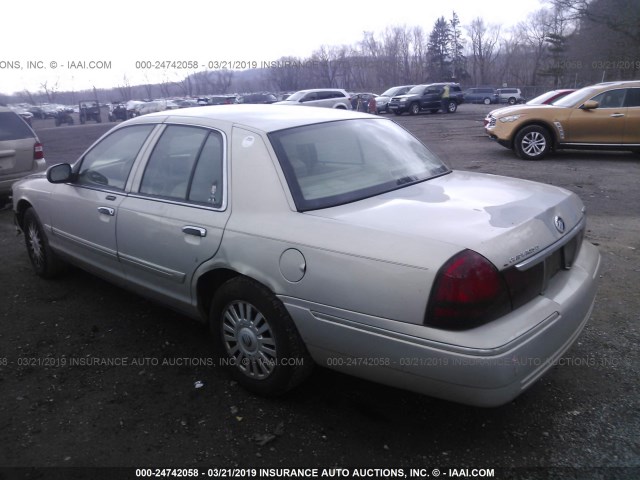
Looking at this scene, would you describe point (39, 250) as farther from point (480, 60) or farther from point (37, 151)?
point (480, 60)

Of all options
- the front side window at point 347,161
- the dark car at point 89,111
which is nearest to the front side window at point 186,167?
the front side window at point 347,161

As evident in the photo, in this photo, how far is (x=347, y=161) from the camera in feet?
10.5

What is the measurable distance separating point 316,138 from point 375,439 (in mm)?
1778

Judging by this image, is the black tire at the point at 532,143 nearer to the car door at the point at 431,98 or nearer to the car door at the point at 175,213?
the car door at the point at 175,213

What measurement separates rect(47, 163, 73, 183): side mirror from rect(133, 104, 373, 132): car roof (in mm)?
760

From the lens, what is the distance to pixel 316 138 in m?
3.21

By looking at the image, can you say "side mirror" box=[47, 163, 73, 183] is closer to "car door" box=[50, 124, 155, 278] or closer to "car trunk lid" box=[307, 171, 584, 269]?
"car door" box=[50, 124, 155, 278]

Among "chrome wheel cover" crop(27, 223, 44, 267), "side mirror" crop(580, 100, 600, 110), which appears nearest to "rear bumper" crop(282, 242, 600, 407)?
"chrome wheel cover" crop(27, 223, 44, 267)

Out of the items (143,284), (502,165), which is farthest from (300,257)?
(502,165)

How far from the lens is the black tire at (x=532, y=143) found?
10805 millimetres

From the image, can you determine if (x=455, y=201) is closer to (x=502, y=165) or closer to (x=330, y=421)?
(x=330, y=421)

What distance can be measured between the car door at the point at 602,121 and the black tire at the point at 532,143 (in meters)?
0.47

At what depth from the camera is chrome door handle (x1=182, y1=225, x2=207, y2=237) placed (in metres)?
2.97

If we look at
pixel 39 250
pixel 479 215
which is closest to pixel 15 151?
pixel 39 250
